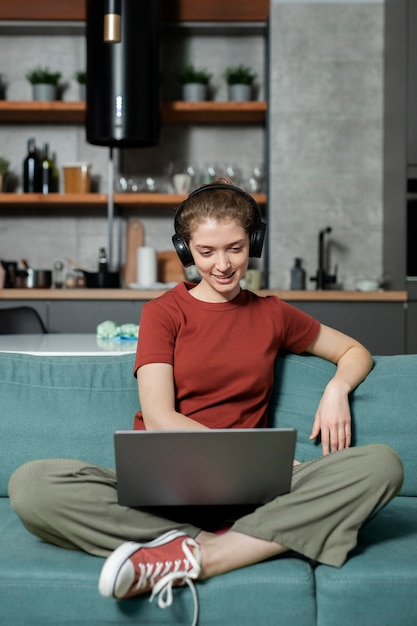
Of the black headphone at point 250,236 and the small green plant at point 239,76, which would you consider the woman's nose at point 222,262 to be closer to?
the black headphone at point 250,236

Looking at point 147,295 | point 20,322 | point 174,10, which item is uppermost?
point 174,10

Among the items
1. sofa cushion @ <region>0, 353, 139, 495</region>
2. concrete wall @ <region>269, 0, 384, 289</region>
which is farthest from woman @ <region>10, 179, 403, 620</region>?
concrete wall @ <region>269, 0, 384, 289</region>

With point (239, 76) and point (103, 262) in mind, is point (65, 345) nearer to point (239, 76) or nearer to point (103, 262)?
point (103, 262)

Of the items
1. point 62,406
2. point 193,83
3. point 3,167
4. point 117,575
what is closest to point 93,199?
point 3,167

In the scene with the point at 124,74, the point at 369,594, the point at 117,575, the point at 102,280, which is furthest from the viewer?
the point at 102,280

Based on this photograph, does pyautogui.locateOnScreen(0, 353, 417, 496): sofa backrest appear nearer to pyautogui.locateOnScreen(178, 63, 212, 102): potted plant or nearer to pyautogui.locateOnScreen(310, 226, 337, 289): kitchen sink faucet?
pyautogui.locateOnScreen(310, 226, 337, 289): kitchen sink faucet

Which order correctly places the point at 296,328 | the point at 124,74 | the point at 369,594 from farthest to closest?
the point at 124,74 < the point at 296,328 < the point at 369,594

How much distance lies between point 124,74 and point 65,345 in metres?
2.09

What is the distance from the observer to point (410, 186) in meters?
4.43

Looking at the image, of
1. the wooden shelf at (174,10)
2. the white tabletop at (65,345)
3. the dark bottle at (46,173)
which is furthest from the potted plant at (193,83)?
the white tabletop at (65,345)

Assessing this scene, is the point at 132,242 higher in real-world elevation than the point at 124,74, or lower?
lower

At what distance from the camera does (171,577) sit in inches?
56.9

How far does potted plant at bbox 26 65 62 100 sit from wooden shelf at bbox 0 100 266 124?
87mm

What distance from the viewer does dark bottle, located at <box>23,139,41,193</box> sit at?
15.9 feet
